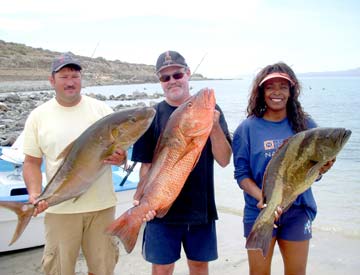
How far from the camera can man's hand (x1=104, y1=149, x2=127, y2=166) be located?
327 cm

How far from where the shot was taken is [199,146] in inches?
115

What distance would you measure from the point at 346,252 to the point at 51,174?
4598 mm

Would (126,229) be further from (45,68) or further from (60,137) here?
(45,68)

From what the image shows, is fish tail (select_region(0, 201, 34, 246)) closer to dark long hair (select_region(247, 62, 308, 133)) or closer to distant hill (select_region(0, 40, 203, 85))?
dark long hair (select_region(247, 62, 308, 133))

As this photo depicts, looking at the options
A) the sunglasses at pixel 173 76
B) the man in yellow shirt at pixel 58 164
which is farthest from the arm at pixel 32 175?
the sunglasses at pixel 173 76

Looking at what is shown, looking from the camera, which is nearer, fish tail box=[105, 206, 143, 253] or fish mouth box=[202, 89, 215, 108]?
fish mouth box=[202, 89, 215, 108]

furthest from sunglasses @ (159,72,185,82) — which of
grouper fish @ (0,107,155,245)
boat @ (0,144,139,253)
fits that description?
boat @ (0,144,139,253)

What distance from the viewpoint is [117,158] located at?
3318 millimetres

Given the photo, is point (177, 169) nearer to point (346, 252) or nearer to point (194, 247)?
point (194, 247)

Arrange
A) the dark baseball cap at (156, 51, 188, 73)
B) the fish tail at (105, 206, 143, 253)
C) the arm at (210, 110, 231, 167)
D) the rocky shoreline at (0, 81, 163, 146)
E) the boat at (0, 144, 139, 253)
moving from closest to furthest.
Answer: the fish tail at (105, 206, 143, 253) < the arm at (210, 110, 231, 167) < the dark baseball cap at (156, 51, 188, 73) < the boat at (0, 144, 139, 253) < the rocky shoreline at (0, 81, 163, 146)

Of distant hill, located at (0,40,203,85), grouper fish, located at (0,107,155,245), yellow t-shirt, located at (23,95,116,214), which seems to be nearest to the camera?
grouper fish, located at (0,107,155,245)

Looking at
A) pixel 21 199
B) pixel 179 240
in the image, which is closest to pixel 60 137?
pixel 179 240

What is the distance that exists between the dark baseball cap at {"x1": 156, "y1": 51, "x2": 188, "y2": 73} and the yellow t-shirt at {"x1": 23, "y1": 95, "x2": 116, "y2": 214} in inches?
30.9

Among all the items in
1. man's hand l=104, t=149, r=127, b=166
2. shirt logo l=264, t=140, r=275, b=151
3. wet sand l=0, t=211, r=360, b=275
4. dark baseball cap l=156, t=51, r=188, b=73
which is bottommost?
wet sand l=0, t=211, r=360, b=275
